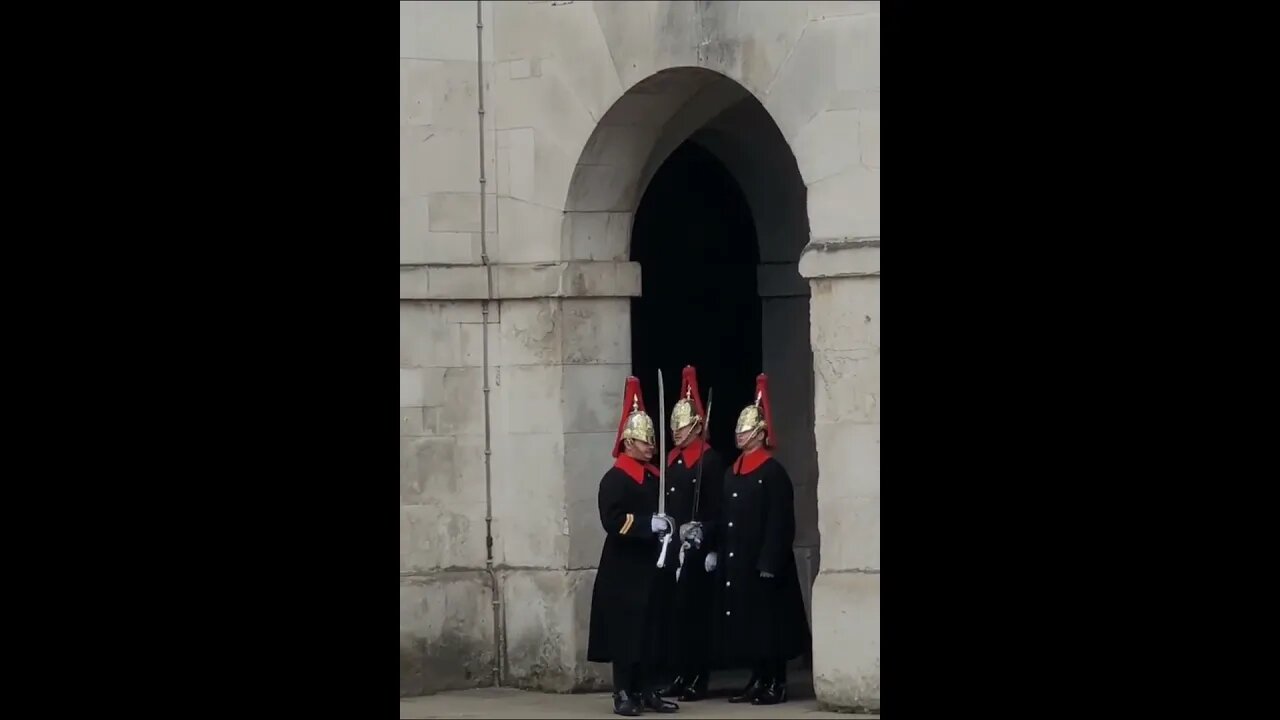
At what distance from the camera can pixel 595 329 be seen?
1274 centimetres

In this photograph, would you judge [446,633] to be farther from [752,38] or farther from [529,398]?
[752,38]

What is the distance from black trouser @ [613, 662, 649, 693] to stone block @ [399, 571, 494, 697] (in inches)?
45.9

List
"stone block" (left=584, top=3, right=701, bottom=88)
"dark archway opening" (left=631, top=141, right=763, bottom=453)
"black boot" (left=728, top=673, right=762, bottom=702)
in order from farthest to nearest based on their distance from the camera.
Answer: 1. "dark archway opening" (left=631, top=141, right=763, bottom=453)
2. "stone block" (left=584, top=3, right=701, bottom=88)
3. "black boot" (left=728, top=673, right=762, bottom=702)

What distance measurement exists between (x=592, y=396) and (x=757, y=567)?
1503mm

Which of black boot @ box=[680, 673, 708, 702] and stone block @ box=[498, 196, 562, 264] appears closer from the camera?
black boot @ box=[680, 673, 708, 702]

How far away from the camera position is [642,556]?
39.1 feet

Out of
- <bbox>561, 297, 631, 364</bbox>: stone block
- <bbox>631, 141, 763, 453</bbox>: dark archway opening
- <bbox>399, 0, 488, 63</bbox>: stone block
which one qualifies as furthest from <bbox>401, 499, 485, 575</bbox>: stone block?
<bbox>399, 0, 488, 63</bbox>: stone block

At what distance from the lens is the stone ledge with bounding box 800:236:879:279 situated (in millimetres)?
11523

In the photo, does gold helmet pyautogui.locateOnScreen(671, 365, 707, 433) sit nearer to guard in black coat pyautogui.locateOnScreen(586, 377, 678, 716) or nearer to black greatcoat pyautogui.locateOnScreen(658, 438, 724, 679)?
black greatcoat pyautogui.locateOnScreen(658, 438, 724, 679)

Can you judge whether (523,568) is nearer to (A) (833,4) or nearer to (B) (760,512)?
(B) (760,512)

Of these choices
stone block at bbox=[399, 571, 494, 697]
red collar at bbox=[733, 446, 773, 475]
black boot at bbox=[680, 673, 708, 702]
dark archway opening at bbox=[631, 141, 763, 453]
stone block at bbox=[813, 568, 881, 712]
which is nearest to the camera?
stone block at bbox=[813, 568, 881, 712]

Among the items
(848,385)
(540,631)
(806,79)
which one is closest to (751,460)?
(848,385)
